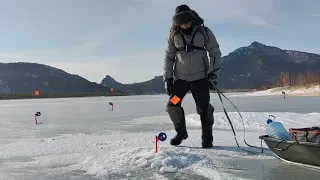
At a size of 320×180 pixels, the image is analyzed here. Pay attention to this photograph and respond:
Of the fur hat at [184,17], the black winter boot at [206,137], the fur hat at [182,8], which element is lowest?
the black winter boot at [206,137]

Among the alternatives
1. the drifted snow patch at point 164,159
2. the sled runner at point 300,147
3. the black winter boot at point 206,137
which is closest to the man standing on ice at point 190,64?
the black winter boot at point 206,137

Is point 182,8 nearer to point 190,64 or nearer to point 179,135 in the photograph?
point 190,64

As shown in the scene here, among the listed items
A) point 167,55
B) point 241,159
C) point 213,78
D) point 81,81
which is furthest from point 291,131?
point 81,81

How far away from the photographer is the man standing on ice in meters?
4.30

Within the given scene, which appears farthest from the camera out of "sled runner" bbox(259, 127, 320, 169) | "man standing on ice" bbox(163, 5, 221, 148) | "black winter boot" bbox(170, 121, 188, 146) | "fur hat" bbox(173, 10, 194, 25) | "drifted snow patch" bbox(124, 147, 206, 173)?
"black winter boot" bbox(170, 121, 188, 146)

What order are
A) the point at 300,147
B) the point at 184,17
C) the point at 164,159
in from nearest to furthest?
the point at 300,147 < the point at 164,159 < the point at 184,17

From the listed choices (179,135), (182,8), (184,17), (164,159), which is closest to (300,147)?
(164,159)

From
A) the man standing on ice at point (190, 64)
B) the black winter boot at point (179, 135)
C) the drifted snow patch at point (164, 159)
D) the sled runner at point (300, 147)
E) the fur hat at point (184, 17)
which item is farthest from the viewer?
the black winter boot at point (179, 135)

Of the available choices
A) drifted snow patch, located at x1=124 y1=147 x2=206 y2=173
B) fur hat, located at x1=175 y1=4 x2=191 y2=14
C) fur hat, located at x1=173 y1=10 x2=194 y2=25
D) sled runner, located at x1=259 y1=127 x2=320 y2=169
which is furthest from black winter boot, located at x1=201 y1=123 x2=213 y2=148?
fur hat, located at x1=175 y1=4 x2=191 y2=14

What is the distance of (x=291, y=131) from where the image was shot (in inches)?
132

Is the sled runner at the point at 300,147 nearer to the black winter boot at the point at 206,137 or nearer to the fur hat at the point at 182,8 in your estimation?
the black winter boot at the point at 206,137

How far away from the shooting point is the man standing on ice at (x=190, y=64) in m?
4.30

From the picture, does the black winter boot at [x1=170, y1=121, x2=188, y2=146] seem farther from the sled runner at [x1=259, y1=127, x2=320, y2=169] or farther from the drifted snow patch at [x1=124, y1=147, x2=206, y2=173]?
the sled runner at [x1=259, y1=127, x2=320, y2=169]

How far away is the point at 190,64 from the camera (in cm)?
437
